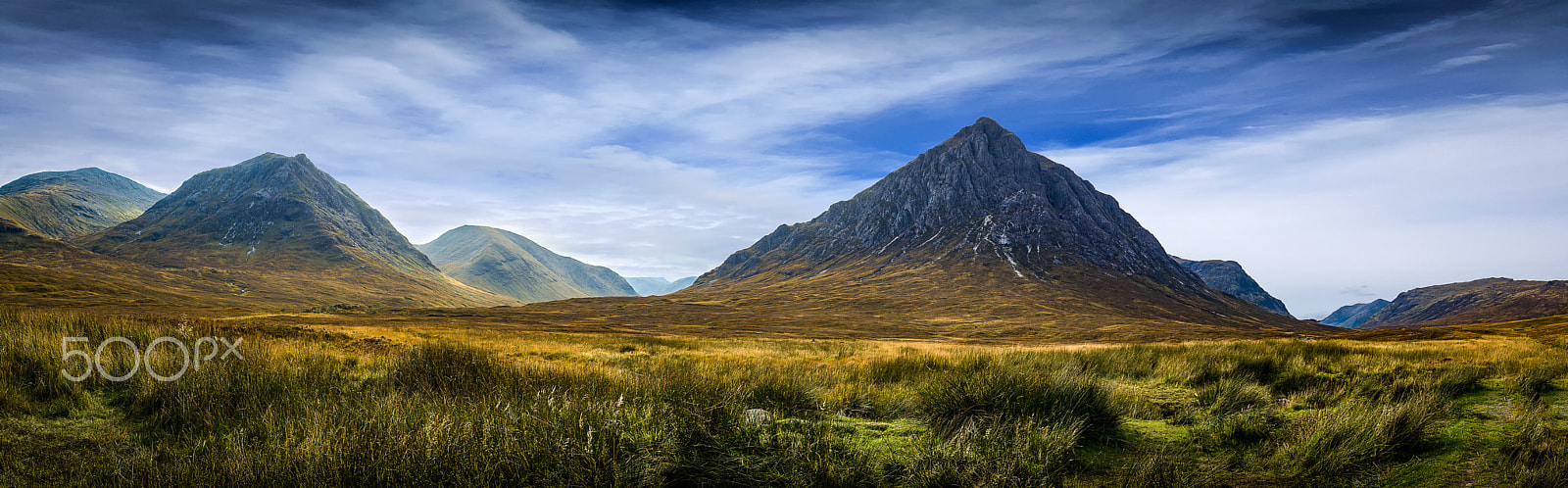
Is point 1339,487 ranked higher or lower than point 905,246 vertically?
lower

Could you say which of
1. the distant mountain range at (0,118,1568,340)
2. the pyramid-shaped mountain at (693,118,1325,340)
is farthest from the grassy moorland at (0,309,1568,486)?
the pyramid-shaped mountain at (693,118,1325,340)

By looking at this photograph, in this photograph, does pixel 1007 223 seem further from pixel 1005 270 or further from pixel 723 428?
pixel 723 428

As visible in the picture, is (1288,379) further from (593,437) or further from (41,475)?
(41,475)

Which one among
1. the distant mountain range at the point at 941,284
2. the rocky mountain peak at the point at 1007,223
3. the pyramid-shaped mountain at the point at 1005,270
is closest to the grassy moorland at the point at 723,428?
the distant mountain range at the point at 941,284

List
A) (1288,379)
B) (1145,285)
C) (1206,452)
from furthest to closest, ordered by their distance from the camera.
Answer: (1145,285) < (1288,379) < (1206,452)

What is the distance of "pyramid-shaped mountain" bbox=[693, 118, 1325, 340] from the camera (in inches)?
3782

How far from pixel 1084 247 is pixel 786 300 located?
98510 mm

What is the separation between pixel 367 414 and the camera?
15.5 ft

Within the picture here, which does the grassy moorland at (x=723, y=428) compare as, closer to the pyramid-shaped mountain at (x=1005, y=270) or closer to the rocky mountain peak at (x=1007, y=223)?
the pyramid-shaped mountain at (x=1005, y=270)

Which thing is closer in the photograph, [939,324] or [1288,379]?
[1288,379]

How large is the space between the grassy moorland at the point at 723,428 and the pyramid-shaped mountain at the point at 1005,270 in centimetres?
6028

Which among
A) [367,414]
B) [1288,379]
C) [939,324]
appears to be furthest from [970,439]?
[939,324]

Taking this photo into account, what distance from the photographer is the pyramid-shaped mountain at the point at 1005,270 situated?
315 feet

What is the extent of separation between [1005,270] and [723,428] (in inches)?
5715
